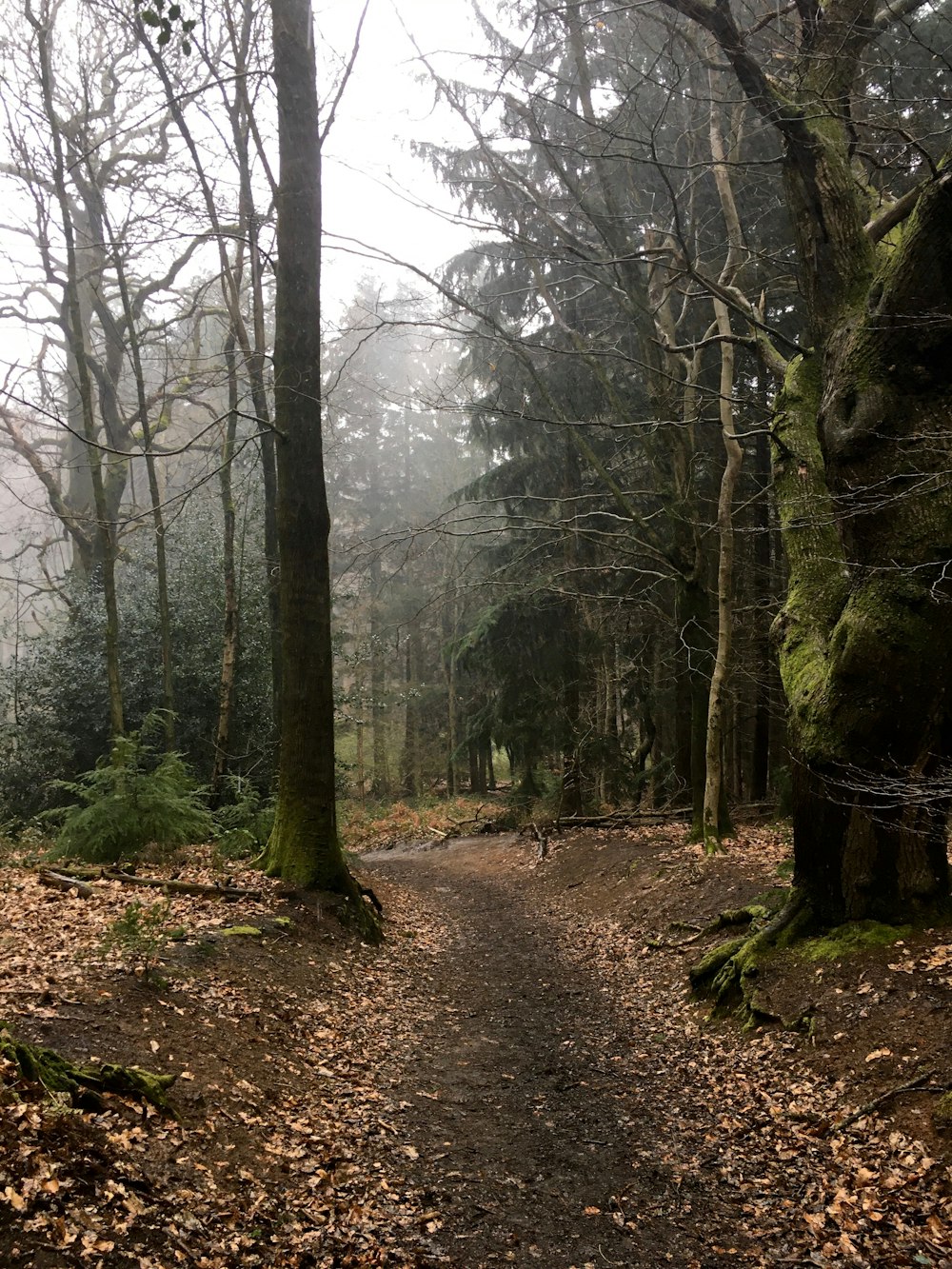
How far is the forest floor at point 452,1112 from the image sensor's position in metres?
3.36

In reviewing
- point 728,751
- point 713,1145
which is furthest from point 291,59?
point 728,751

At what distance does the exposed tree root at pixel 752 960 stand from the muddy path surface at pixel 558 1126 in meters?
0.39

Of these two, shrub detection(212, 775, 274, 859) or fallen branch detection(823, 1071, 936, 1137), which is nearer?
fallen branch detection(823, 1071, 936, 1137)

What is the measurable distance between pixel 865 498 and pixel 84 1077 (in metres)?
5.56

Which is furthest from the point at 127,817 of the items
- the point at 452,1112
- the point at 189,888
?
the point at 452,1112

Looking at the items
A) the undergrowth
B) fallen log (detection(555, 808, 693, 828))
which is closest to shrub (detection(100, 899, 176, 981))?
fallen log (detection(555, 808, 693, 828))

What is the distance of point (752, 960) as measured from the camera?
20.0 feet

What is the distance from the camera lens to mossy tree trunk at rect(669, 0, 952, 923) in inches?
213

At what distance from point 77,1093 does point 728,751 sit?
14522mm

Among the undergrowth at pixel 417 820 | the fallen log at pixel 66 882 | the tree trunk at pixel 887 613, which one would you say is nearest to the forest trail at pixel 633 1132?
the tree trunk at pixel 887 613

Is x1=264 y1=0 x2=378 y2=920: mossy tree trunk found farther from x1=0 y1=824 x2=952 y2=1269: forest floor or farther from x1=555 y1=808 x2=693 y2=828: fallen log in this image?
x1=555 y1=808 x2=693 y2=828: fallen log

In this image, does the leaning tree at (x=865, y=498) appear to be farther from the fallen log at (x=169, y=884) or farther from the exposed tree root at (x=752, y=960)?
the fallen log at (x=169, y=884)

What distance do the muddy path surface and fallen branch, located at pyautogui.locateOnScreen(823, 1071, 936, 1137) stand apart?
70 centimetres

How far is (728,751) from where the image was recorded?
16.4 m
